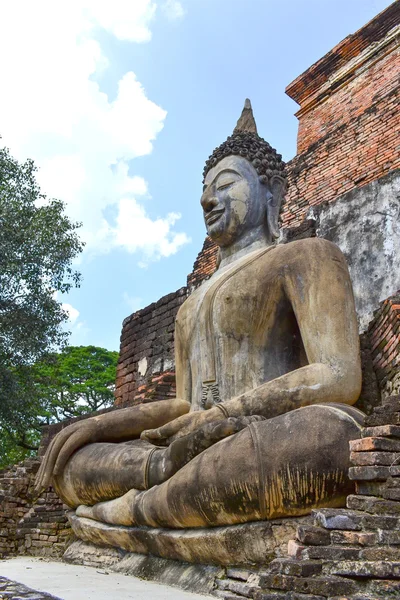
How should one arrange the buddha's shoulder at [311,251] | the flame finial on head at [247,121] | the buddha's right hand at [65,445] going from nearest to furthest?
1. the buddha's shoulder at [311,251]
2. the buddha's right hand at [65,445]
3. the flame finial on head at [247,121]

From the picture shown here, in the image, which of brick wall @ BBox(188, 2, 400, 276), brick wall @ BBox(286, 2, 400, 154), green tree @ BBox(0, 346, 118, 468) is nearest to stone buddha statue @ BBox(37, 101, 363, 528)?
brick wall @ BBox(188, 2, 400, 276)

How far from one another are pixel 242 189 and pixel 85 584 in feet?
8.26

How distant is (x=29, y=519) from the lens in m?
5.54

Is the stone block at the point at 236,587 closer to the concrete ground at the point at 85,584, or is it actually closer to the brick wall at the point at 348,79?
the concrete ground at the point at 85,584

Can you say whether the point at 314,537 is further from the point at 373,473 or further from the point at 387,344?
the point at 387,344

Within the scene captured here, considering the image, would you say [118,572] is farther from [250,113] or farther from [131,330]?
[131,330]

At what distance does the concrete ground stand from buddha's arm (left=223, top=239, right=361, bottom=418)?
2.91ft

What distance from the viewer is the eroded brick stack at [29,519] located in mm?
5184

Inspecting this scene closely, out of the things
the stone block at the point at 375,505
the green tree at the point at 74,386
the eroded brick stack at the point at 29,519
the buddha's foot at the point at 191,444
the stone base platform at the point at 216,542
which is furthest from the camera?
the green tree at the point at 74,386

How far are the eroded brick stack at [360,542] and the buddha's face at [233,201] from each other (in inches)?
83.3

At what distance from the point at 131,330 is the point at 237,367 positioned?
14.6ft

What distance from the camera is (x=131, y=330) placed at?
7.94 metres

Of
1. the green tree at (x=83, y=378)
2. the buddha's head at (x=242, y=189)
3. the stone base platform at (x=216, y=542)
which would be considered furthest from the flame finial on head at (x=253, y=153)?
the green tree at (x=83, y=378)

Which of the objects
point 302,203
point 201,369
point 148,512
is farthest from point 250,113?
point 302,203
